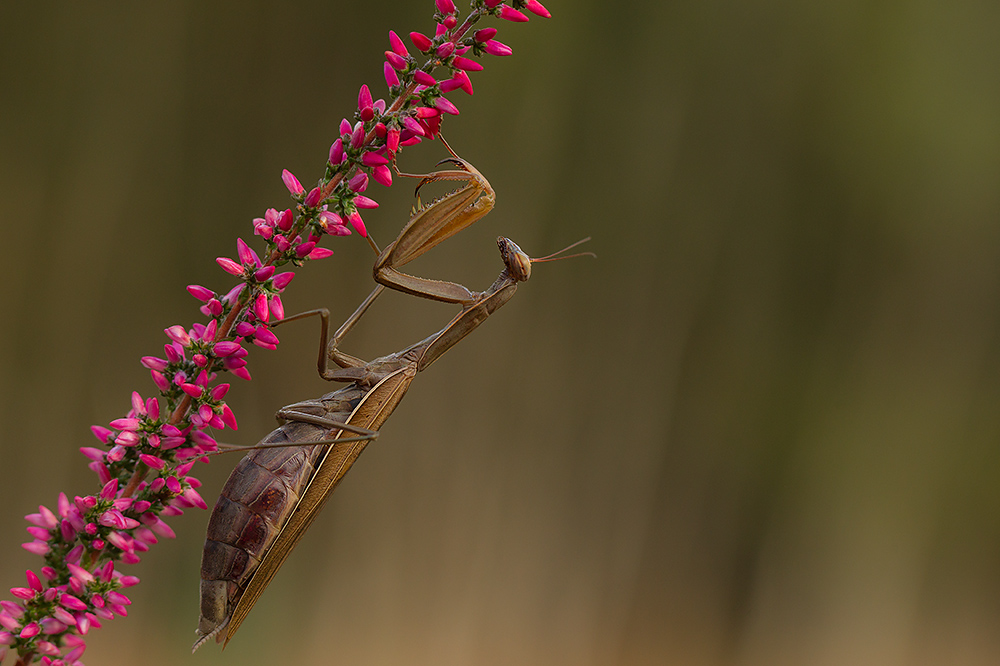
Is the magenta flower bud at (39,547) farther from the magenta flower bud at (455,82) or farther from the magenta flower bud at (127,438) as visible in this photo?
the magenta flower bud at (455,82)

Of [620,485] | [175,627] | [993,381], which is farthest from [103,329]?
[993,381]

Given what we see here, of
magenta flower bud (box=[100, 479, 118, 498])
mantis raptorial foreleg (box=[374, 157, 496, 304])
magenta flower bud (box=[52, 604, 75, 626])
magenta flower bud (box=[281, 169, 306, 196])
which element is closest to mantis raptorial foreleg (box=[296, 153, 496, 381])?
mantis raptorial foreleg (box=[374, 157, 496, 304])

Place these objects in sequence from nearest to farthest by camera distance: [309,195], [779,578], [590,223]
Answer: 1. [309,195]
2. [590,223]
3. [779,578]

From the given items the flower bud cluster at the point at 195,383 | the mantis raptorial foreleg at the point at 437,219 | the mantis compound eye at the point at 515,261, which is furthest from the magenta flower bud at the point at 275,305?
the mantis compound eye at the point at 515,261

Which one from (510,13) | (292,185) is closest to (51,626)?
(292,185)

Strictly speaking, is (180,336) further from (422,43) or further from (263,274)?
(422,43)

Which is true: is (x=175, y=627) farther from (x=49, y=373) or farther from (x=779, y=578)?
(x=779, y=578)

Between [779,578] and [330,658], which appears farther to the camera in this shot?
[779,578]
